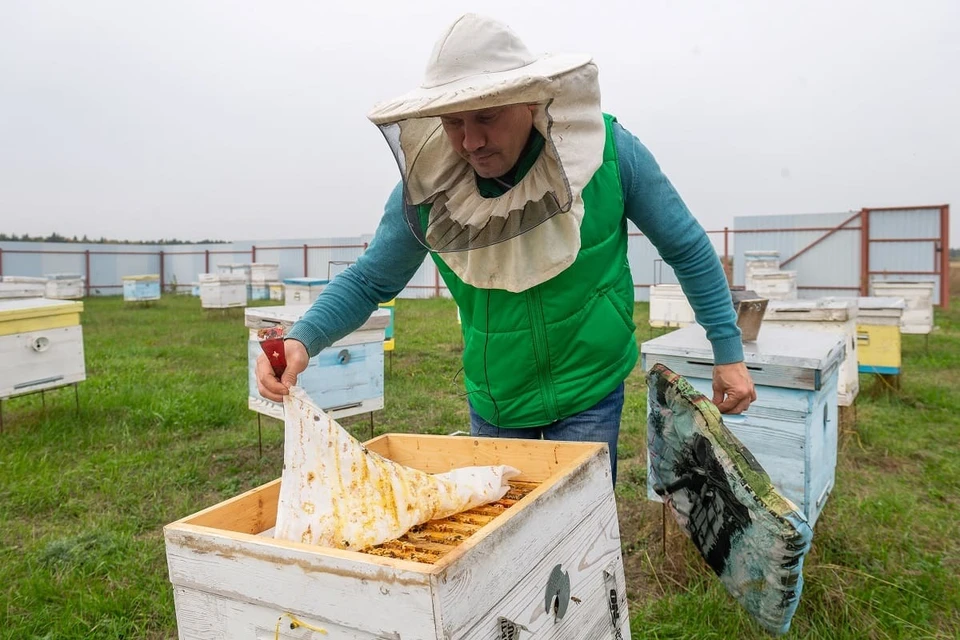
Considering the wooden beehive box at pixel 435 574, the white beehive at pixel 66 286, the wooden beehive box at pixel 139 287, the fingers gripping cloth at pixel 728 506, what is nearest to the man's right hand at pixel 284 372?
the wooden beehive box at pixel 435 574

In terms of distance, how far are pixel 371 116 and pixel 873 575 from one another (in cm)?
222

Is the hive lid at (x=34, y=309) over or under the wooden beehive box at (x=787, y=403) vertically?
over

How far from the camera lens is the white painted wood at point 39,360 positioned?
3.87m

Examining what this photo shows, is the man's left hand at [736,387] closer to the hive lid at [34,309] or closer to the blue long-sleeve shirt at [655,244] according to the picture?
the blue long-sleeve shirt at [655,244]

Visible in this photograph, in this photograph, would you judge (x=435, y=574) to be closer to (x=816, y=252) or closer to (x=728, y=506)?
(x=728, y=506)

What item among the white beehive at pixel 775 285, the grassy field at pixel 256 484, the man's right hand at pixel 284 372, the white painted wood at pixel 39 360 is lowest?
the grassy field at pixel 256 484

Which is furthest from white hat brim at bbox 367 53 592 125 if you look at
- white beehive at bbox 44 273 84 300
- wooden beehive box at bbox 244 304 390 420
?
white beehive at bbox 44 273 84 300

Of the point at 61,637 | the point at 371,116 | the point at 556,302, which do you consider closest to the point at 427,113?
the point at 371,116

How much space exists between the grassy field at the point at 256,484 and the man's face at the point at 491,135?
1.50 m

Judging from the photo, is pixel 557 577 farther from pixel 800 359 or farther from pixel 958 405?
pixel 958 405

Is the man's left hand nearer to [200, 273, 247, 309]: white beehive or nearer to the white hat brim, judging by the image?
the white hat brim

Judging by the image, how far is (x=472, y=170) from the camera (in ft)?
4.65

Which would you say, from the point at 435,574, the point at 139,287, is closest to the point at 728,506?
the point at 435,574

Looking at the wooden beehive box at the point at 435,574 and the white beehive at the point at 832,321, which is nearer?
the wooden beehive box at the point at 435,574
